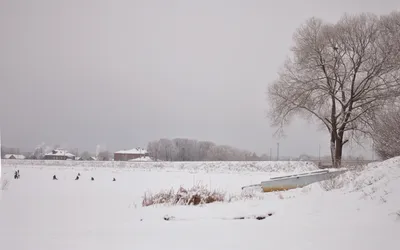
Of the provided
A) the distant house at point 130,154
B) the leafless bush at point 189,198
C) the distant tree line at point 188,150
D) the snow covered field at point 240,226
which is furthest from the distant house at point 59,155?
the snow covered field at point 240,226

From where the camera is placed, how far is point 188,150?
306 ft

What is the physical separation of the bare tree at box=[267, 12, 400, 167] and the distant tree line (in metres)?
61.9

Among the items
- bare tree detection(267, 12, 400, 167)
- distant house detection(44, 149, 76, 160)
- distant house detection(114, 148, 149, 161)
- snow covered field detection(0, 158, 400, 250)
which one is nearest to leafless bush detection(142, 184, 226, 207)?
snow covered field detection(0, 158, 400, 250)

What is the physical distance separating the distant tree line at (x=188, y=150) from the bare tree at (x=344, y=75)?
61917 millimetres

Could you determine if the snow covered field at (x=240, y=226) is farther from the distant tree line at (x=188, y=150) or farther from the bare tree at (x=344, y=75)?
the distant tree line at (x=188, y=150)

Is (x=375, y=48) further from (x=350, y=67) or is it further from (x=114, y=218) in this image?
(x=114, y=218)

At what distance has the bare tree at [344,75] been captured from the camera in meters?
18.0

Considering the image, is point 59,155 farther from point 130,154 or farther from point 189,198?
point 189,198

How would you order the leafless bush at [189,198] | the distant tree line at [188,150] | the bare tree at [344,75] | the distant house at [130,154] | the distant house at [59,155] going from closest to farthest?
the leafless bush at [189,198]
the bare tree at [344,75]
the distant tree line at [188,150]
the distant house at [59,155]
the distant house at [130,154]

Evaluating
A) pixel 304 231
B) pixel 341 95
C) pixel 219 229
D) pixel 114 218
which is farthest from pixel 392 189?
pixel 341 95

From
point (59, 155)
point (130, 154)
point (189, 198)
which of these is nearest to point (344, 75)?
point (189, 198)

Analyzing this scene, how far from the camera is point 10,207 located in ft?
28.2

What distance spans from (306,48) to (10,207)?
→ 1780 cm

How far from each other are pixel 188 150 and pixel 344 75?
76.2 meters
